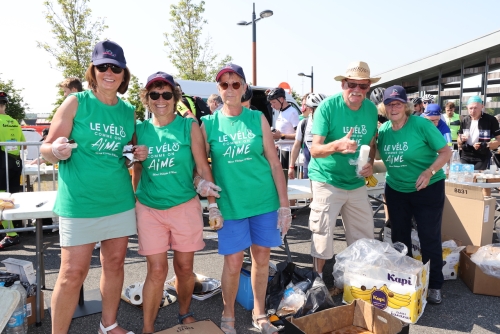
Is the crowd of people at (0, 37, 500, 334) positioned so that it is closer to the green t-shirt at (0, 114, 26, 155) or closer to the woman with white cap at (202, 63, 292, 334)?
the woman with white cap at (202, 63, 292, 334)

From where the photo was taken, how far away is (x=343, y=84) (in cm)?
333

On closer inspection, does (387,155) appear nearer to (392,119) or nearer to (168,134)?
A: (392,119)

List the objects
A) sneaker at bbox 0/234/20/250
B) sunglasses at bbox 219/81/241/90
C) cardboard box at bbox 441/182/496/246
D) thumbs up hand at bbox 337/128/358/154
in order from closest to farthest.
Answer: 1. sunglasses at bbox 219/81/241/90
2. thumbs up hand at bbox 337/128/358/154
3. cardboard box at bbox 441/182/496/246
4. sneaker at bbox 0/234/20/250

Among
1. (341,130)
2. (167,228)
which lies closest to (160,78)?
(167,228)

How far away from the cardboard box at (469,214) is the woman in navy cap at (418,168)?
3.76 ft

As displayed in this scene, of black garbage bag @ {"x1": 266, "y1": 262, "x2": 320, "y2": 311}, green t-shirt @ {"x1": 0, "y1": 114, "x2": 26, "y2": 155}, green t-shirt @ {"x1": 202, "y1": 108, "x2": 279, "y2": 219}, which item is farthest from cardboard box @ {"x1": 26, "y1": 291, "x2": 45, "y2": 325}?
green t-shirt @ {"x1": 0, "y1": 114, "x2": 26, "y2": 155}

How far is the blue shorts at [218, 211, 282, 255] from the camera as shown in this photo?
2.70 meters

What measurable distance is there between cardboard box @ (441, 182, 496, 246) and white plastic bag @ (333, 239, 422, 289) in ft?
4.44

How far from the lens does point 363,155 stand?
3.08 m

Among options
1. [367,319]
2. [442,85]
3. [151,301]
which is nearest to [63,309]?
[151,301]

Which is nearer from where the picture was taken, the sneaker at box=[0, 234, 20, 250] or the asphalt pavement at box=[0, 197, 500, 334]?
the asphalt pavement at box=[0, 197, 500, 334]

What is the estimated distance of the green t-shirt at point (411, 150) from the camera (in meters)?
3.21

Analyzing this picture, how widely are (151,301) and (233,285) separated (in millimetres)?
585

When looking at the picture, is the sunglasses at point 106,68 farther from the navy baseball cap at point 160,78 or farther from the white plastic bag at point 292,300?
the white plastic bag at point 292,300
